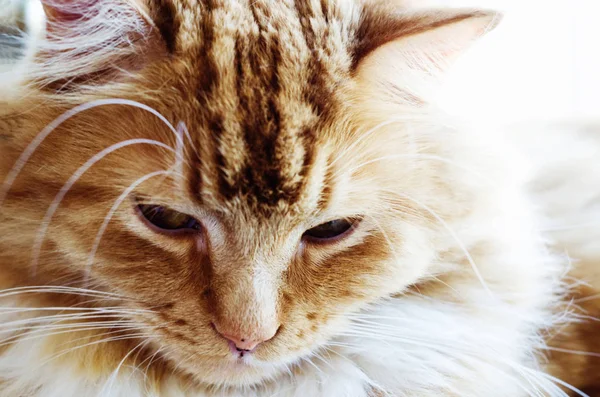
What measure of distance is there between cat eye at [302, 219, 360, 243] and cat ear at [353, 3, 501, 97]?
0.20 meters

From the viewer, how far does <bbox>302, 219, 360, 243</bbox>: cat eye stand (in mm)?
867

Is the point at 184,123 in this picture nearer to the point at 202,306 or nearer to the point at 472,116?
the point at 202,306

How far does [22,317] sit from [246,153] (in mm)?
429

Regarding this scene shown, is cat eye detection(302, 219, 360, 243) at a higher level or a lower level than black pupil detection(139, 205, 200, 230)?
lower

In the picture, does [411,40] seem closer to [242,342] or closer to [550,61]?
[242,342]

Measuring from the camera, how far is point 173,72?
0.78 metres

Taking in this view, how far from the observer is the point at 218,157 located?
2.50 ft

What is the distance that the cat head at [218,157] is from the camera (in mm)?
768

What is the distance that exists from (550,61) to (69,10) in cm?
100

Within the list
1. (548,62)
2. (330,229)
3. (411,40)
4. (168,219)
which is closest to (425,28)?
(411,40)

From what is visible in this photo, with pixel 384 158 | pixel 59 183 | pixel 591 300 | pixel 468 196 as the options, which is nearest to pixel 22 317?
pixel 59 183

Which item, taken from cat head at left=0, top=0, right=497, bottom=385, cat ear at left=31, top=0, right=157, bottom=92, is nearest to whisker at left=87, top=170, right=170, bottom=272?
cat head at left=0, top=0, right=497, bottom=385

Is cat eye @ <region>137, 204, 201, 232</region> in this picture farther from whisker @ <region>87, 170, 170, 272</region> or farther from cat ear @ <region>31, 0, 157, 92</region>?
cat ear @ <region>31, 0, 157, 92</region>

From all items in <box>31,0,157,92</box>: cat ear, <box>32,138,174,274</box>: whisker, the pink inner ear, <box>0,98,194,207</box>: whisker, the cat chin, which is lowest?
the cat chin
